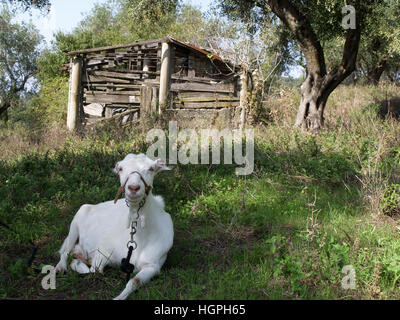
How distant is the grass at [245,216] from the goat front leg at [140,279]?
0.24ft

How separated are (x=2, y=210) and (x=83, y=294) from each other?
105 inches

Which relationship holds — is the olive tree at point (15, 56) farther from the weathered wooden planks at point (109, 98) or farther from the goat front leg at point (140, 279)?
the goat front leg at point (140, 279)

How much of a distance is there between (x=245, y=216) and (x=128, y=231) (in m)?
1.98

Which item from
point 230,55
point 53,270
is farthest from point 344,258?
point 230,55

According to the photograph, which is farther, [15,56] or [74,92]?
[15,56]

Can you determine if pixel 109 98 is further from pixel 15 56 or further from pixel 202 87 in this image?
pixel 15 56

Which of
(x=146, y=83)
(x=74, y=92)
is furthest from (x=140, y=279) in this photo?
(x=74, y=92)

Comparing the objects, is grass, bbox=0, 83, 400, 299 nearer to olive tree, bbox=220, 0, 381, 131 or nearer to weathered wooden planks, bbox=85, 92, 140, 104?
olive tree, bbox=220, 0, 381, 131

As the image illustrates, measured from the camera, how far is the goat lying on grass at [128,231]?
3227mm

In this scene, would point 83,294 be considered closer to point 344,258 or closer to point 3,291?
point 3,291

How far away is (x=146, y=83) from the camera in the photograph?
50.2ft

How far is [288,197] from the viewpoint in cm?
580

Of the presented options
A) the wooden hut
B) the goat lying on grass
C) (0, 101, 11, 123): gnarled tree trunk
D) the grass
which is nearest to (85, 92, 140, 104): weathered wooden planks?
the wooden hut

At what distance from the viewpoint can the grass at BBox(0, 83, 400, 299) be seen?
333cm
